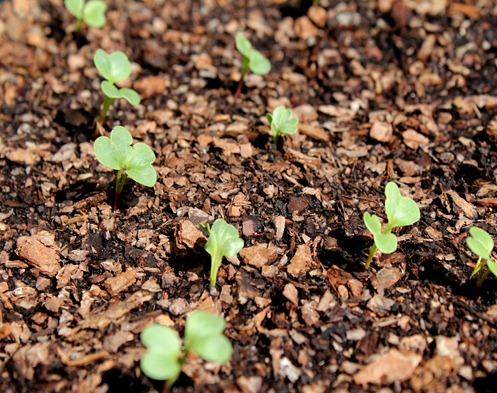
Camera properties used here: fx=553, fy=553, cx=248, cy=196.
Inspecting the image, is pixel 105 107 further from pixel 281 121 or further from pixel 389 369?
pixel 389 369

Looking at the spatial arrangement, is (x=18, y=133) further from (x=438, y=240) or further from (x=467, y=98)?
(x=467, y=98)

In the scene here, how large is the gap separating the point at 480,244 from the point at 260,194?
80 centimetres

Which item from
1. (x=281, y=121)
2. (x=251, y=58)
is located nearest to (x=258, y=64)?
(x=251, y=58)

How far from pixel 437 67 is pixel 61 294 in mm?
2045

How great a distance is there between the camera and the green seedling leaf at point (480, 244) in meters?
1.60

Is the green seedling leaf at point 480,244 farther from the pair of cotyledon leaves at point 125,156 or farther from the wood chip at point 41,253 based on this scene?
the wood chip at point 41,253

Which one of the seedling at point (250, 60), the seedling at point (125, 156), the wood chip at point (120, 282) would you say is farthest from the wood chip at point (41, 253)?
the seedling at point (250, 60)

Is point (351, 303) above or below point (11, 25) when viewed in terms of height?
above

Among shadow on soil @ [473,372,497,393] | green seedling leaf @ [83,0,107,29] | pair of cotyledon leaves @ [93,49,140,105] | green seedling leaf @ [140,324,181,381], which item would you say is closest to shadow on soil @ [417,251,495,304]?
shadow on soil @ [473,372,497,393]

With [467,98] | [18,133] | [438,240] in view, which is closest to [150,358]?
[438,240]

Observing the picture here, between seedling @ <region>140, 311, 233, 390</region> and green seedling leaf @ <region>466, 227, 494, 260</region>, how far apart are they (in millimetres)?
769

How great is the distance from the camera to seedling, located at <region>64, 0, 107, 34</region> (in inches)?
107

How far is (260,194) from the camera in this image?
209 cm

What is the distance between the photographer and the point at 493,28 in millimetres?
2885
